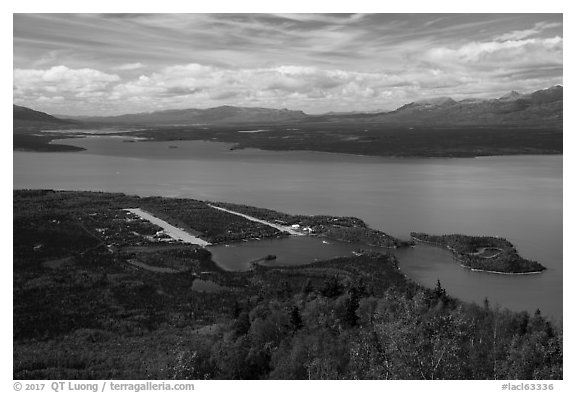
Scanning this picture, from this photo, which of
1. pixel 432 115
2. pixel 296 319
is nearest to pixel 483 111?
pixel 432 115

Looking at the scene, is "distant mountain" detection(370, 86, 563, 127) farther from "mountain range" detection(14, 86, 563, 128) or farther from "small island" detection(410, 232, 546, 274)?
"small island" detection(410, 232, 546, 274)

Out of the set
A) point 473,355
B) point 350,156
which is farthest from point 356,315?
point 350,156

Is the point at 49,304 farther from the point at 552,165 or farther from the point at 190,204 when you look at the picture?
the point at 552,165

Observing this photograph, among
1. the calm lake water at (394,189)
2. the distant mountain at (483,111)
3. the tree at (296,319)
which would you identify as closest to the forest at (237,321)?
the tree at (296,319)

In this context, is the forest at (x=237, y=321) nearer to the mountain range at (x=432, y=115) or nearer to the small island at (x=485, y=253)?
Result: the small island at (x=485, y=253)

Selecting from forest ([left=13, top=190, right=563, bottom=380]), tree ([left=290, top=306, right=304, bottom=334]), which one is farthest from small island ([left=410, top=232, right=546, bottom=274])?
tree ([left=290, top=306, right=304, bottom=334])

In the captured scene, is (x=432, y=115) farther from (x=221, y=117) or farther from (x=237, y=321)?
(x=237, y=321)
